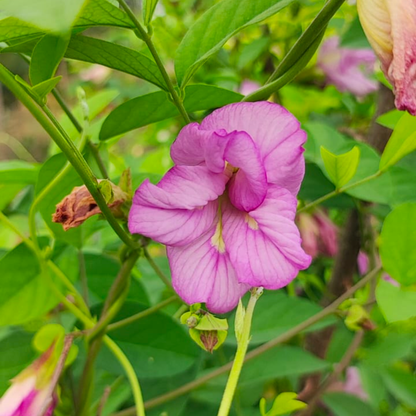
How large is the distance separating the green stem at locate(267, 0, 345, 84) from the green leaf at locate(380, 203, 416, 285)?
14 centimetres

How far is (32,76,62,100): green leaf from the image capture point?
0.31 metres

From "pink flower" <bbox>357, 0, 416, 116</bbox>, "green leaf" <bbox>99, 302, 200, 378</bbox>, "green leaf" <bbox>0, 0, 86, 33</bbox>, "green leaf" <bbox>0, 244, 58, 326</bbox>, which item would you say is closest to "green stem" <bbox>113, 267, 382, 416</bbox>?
"green leaf" <bbox>99, 302, 200, 378</bbox>

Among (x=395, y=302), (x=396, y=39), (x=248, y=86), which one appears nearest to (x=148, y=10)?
(x=396, y=39)

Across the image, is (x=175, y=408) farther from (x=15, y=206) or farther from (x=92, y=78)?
(x=92, y=78)

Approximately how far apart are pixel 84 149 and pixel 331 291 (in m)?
0.39

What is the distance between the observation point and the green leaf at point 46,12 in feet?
0.63

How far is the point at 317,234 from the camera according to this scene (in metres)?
0.73

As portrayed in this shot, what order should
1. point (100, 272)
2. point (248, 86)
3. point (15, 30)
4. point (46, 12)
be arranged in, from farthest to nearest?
1. point (248, 86)
2. point (100, 272)
3. point (15, 30)
4. point (46, 12)

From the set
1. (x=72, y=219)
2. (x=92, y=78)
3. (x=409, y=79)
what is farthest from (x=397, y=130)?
(x=92, y=78)

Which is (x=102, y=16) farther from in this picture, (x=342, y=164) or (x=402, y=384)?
(x=402, y=384)

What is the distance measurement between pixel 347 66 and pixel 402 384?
47cm

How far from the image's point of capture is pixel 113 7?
12.0 inches

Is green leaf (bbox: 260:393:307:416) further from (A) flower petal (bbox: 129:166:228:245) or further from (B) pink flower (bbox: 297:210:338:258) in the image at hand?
(B) pink flower (bbox: 297:210:338:258)

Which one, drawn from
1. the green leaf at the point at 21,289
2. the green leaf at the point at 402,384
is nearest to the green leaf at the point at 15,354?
the green leaf at the point at 21,289
